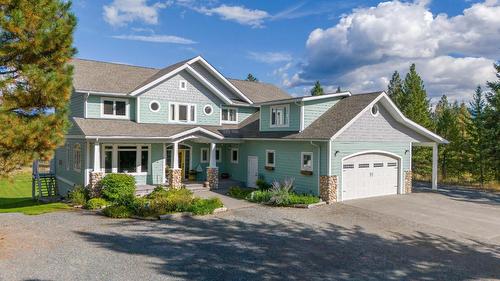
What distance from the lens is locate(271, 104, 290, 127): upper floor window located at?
20.0 meters

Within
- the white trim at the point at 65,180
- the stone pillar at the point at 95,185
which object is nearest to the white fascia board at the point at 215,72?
the stone pillar at the point at 95,185

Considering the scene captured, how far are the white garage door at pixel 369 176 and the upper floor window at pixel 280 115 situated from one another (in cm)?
412

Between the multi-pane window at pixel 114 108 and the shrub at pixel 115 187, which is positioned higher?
the multi-pane window at pixel 114 108

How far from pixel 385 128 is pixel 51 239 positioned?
16596 mm

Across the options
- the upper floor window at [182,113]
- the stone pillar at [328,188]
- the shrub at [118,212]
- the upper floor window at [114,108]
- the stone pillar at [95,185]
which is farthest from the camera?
the upper floor window at [182,113]

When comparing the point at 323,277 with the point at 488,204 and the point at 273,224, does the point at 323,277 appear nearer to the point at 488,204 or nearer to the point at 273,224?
the point at 273,224

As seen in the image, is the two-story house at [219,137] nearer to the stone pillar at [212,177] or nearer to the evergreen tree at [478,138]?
the stone pillar at [212,177]

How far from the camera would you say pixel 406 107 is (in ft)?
103

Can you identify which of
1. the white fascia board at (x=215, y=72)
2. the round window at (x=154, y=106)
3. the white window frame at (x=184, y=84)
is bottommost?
the round window at (x=154, y=106)

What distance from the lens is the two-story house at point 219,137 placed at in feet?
59.2

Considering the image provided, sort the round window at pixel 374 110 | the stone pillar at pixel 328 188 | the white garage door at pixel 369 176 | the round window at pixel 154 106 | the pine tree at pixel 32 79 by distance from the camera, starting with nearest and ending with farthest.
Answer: the pine tree at pixel 32 79 → the stone pillar at pixel 328 188 → the white garage door at pixel 369 176 → the round window at pixel 374 110 → the round window at pixel 154 106

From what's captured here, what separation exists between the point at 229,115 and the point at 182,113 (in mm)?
3841

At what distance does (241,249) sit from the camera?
404 inches

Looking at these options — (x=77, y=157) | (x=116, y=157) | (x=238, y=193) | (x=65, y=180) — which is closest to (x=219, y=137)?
(x=238, y=193)
